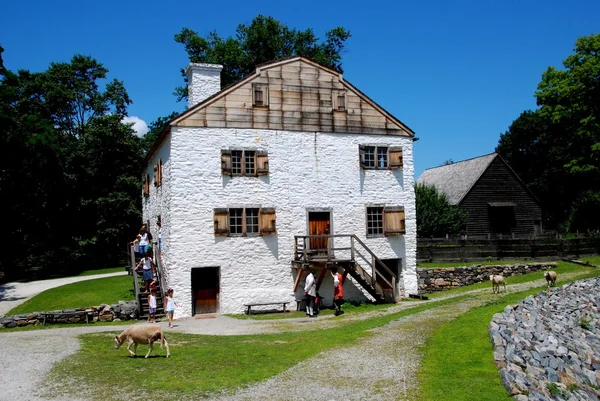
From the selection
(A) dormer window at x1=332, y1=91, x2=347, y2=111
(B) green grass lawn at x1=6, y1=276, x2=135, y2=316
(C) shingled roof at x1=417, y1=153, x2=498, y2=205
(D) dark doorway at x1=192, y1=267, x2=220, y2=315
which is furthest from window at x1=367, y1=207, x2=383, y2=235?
(C) shingled roof at x1=417, y1=153, x2=498, y2=205

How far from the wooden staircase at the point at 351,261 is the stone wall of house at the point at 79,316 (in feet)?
24.1

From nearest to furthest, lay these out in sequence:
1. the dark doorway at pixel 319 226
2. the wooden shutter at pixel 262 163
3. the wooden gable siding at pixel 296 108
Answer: the wooden gable siding at pixel 296 108 → the wooden shutter at pixel 262 163 → the dark doorway at pixel 319 226

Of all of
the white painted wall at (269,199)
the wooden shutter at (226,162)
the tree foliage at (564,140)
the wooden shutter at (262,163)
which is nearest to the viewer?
the white painted wall at (269,199)

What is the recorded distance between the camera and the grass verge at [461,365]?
9.46 meters

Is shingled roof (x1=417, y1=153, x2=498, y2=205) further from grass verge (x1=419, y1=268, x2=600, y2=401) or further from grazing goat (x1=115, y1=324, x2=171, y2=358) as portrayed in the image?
grazing goat (x1=115, y1=324, x2=171, y2=358)

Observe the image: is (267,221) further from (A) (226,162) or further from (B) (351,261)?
(B) (351,261)

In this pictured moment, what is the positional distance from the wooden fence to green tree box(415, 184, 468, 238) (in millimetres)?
5699

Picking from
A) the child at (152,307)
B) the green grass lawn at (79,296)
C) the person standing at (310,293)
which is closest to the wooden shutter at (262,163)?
→ the person standing at (310,293)

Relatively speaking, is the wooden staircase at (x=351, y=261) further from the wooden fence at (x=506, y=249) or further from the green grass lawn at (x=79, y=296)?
the green grass lawn at (x=79, y=296)

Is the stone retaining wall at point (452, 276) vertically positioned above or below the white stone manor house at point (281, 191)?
below

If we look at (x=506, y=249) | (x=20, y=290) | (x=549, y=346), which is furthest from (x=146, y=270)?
(x=506, y=249)

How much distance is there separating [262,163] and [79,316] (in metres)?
9.91

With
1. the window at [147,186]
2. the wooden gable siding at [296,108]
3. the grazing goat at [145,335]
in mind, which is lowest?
the grazing goat at [145,335]

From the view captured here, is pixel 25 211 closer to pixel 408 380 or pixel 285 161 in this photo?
pixel 285 161
